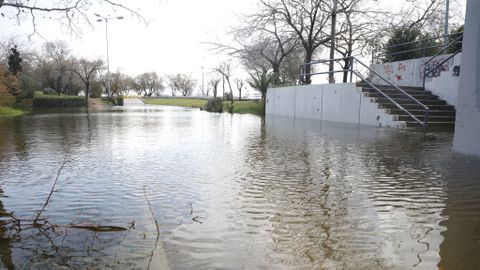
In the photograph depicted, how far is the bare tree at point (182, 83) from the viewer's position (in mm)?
122662

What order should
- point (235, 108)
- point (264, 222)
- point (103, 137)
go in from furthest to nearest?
point (235, 108)
point (103, 137)
point (264, 222)

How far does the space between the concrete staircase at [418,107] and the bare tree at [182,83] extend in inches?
4217

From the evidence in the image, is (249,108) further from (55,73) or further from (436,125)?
(55,73)

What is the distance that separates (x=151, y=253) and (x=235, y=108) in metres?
32.9

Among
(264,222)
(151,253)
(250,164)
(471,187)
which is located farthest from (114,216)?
(471,187)

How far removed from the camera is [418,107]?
55.6ft

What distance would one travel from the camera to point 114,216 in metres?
4.38

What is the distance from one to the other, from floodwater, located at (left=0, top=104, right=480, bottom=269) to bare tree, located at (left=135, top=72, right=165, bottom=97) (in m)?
109

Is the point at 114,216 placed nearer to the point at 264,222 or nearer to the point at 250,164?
the point at 264,222

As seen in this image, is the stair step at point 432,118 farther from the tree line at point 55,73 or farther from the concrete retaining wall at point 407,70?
the tree line at point 55,73

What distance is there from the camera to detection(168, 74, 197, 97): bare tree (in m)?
123

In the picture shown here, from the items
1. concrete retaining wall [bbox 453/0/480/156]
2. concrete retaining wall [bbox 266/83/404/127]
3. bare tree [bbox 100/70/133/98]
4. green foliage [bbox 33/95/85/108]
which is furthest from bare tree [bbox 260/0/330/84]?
bare tree [bbox 100/70/133/98]

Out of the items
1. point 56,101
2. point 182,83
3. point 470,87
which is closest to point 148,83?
point 182,83

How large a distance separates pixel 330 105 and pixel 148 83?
9987 cm
